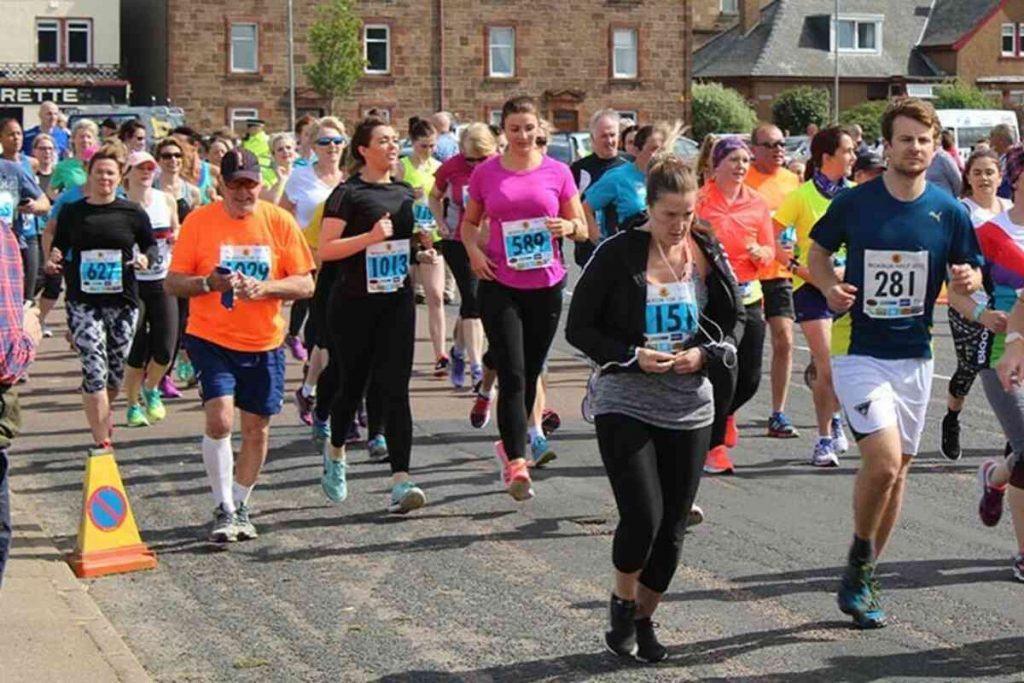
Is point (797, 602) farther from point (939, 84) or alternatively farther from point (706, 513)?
point (939, 84)

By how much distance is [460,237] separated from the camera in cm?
1257

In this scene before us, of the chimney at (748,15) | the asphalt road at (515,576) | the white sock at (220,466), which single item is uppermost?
the chimney at (748,15)

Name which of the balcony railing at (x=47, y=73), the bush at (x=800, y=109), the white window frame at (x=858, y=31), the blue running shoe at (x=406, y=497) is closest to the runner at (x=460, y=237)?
the blue running shoe at (x=406, y=497)

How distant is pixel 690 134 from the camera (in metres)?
69.7

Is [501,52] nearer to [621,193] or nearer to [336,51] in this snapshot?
[336,51]

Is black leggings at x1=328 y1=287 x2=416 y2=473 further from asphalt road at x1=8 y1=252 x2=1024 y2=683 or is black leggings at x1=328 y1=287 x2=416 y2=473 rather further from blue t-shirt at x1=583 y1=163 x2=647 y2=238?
blue t-shirt at x1=583 y1=163 x2=647 y2=238

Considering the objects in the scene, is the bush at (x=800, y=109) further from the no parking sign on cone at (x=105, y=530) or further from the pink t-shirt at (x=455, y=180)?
the no parking sign on cone at (x=105, y=530)

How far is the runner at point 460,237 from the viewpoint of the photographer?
13188 millimetres

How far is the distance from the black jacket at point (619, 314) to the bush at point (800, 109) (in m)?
66.0

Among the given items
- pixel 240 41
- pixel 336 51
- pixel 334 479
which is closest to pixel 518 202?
pixel 334 479

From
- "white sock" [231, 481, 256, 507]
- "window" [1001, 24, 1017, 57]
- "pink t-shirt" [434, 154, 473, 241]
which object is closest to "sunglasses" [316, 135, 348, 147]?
"pink t-shirt" [434, 154, 473, 241]

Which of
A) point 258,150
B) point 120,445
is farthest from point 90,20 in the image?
point 120,445

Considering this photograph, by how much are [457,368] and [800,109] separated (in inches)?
2328

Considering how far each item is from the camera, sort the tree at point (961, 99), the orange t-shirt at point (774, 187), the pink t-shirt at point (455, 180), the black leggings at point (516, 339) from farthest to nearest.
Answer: the tree at point (961, 99) → the pink t-shirt at point (455, 180) → the orange t-shirt at point (774, 187) → the black leggings at point (516, 339)
